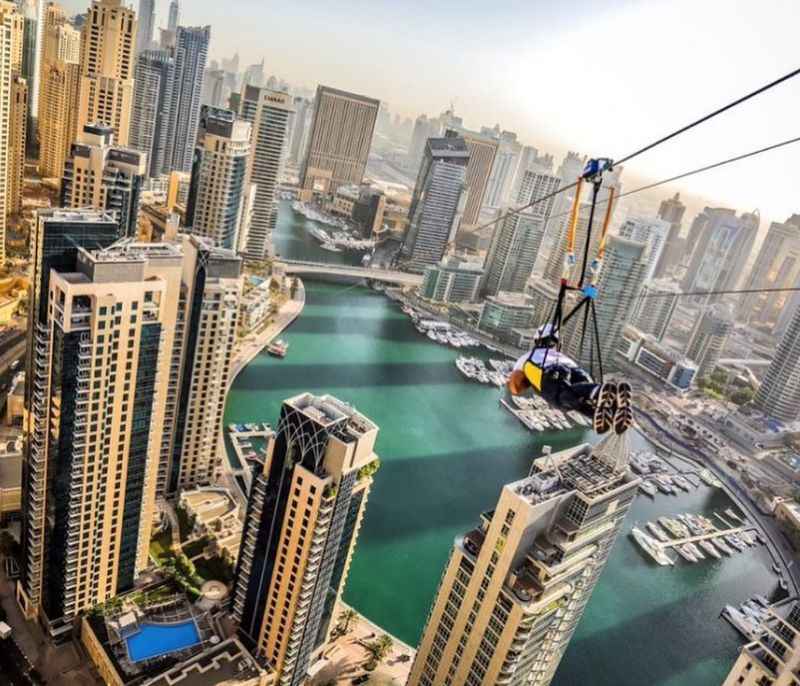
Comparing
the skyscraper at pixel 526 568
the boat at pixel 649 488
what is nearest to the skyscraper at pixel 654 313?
the boat at pixel 649 488

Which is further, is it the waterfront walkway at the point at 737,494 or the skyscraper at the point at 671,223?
the skyscraper at the point at 671,223

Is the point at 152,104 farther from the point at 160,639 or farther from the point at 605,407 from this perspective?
the point at 605,407

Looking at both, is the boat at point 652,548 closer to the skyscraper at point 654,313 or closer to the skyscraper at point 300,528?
the skyscraper at point 300,528

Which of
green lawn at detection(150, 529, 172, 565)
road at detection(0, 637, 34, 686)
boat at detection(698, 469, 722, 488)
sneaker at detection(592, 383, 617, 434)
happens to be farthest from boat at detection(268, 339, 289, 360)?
sneaker at detection(592, 383, 617, 434)

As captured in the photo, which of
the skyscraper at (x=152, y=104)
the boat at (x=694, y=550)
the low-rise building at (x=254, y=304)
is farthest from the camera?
the skyscraper at (x=152, y=104)

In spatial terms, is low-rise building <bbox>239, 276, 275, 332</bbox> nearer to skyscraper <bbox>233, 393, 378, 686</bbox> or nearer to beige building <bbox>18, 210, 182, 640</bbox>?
beige building <bbox>18, 210, 182, 640</bbox>

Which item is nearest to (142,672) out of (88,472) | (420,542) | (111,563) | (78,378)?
(111,563)

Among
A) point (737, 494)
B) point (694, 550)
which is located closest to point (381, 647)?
point (694, 550)
